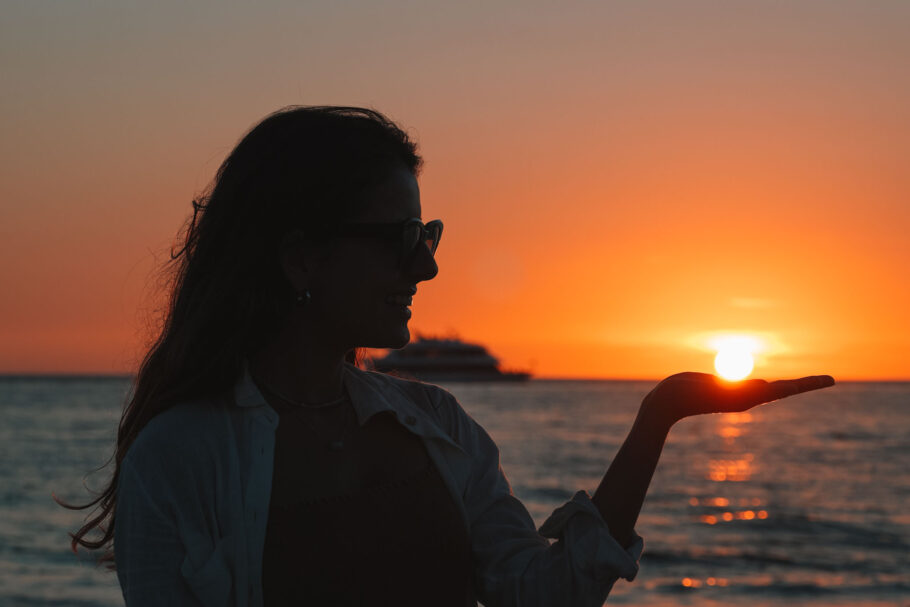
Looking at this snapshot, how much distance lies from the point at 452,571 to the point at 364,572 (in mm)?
209

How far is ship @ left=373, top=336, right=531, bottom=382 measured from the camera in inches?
3991

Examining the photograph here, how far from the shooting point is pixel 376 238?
2225 millimetres

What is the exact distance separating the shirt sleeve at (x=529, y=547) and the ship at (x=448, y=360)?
310 ft

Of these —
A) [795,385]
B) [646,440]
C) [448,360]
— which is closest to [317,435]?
[646,440]

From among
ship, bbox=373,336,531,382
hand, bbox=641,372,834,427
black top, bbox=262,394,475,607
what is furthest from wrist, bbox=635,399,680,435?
ship, bbox=373,336,531,382

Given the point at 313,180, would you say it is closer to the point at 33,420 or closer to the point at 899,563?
the point at 899,563

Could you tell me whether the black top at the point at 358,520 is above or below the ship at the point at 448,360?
above

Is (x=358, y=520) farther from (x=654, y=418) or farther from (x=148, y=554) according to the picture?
(x=654, y=418)

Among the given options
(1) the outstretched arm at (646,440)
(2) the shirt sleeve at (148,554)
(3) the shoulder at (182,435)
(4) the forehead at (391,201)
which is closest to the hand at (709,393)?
(1) the outstretched arm at (646,440)

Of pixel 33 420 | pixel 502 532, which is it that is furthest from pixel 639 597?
pixel 33 420

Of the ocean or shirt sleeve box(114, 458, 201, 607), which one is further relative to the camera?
the ocean

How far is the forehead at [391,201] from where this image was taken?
224 cm

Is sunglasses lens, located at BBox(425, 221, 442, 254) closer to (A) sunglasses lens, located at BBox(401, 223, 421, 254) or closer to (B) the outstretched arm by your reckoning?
(A) sunglasses lens, located at BBox(401, 223, 421, 254)

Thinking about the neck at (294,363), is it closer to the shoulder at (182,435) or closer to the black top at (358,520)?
the black top at (358,520)
